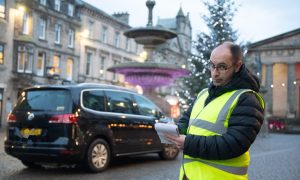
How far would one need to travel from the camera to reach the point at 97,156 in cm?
898

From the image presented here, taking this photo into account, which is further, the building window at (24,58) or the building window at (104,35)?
the building window at (104,35)

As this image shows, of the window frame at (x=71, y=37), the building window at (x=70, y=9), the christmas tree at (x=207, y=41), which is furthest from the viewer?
the building window at (x=70, y=9)

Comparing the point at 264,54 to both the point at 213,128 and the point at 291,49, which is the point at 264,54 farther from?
the point at 213,128

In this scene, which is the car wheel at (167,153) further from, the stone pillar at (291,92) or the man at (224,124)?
the stone pillar at (291,92)

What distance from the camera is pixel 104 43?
49.1m

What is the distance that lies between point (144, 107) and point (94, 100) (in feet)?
6.22

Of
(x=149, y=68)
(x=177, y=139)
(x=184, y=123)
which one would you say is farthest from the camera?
(x=149, y=68)

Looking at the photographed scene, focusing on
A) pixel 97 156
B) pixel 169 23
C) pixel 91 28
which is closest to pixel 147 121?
pixel 97 156

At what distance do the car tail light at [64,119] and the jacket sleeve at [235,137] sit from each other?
593cm

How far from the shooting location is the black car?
8.42 metres

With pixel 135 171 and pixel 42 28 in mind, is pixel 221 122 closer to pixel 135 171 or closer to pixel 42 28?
pixel 135 171

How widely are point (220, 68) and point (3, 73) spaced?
107ft

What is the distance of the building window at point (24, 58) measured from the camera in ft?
114

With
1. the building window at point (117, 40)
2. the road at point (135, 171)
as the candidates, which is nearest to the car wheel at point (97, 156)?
the road at point (135, 171)
